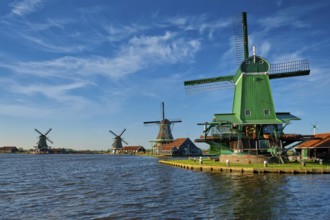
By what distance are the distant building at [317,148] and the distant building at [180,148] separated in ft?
214

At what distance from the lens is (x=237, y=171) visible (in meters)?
37.5

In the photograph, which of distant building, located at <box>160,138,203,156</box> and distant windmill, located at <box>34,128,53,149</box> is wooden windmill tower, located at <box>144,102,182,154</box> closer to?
Answer: distant building, located at <box>160,138,203,156</box>

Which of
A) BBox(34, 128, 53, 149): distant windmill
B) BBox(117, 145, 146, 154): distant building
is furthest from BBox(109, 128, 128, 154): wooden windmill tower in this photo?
BBox(34, 128, 53, 149): distant windmill

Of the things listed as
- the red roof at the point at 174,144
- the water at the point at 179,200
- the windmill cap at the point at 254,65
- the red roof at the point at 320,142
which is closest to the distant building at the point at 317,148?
the red roof at the point at 320,142

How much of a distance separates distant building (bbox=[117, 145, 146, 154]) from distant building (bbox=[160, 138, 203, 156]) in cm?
3896

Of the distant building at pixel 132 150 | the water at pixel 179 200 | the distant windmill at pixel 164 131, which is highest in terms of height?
the distant windmill at pixel 164 131

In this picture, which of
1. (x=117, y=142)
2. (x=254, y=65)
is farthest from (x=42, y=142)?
(x=254, y=65)

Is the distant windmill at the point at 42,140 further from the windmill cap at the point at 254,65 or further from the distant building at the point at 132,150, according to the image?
the windmill cap at the point at 254,65

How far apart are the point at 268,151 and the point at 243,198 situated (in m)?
22.9

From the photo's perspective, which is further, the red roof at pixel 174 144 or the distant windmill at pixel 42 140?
the distant windmill at pixel 42 140

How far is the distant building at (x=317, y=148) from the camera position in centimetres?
4493

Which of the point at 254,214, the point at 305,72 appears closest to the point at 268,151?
the point at 305,72

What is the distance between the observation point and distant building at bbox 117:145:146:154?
160m

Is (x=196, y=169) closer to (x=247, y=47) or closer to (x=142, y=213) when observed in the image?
(x=247, y=47)
